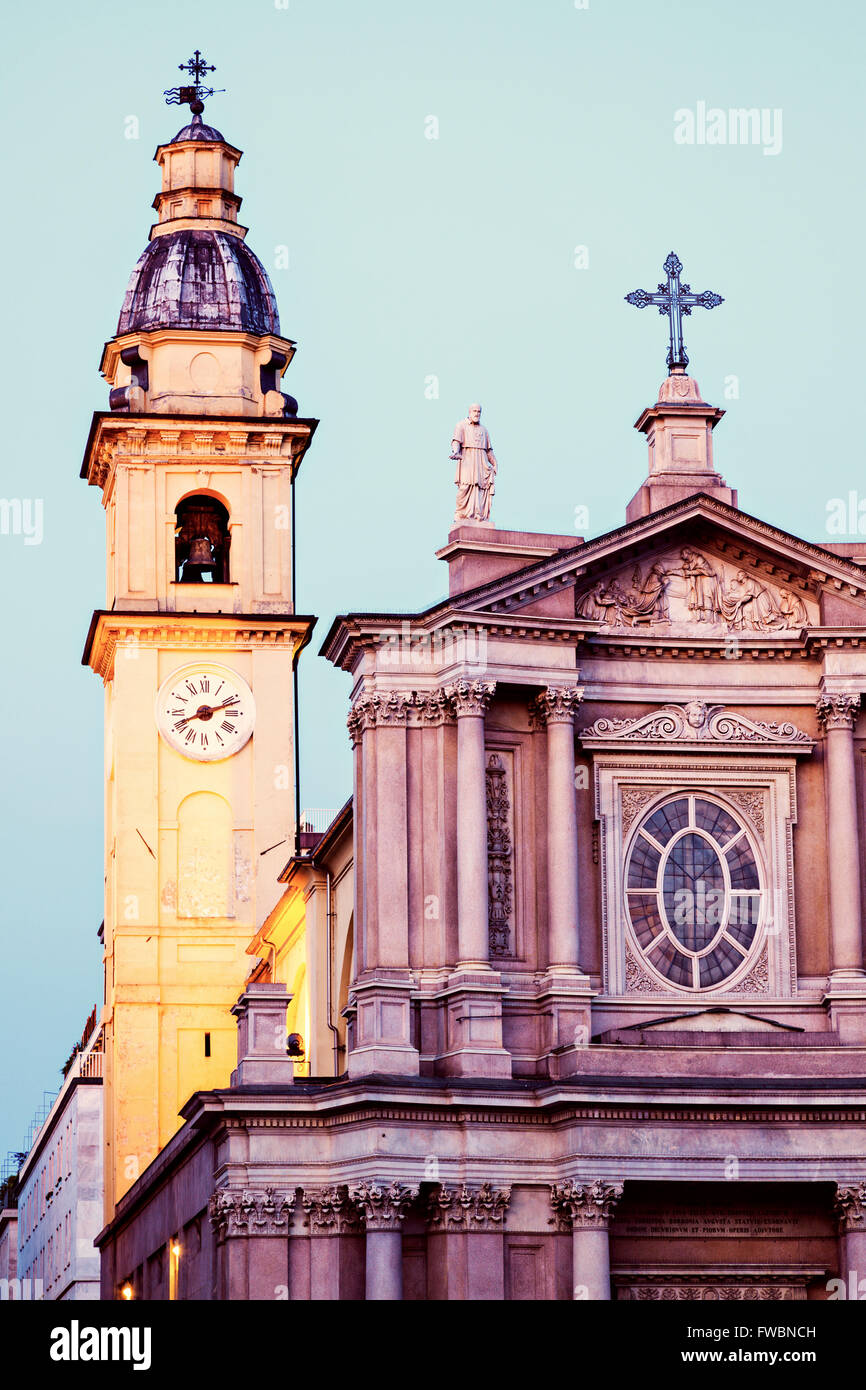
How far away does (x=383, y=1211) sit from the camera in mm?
37062

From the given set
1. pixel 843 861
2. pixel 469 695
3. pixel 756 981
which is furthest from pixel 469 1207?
pixel 843 861

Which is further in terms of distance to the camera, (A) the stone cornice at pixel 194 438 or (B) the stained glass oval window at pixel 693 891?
(A) the stone cornice at pixel 194 438

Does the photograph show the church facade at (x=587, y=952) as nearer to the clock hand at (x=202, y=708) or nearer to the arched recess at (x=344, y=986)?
the arched recess at (x=344, y=986)

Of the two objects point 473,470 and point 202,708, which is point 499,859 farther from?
point 202,708

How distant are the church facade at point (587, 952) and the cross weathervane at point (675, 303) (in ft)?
0.60

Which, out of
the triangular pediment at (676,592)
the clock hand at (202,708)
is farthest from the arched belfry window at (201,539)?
the triangular pediment at (676,592)

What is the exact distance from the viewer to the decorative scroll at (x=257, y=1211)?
37469 mm

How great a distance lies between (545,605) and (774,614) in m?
3.59

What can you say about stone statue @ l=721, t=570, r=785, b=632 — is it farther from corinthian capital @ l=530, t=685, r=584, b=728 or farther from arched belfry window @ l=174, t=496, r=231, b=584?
arched belfry window @ l=174, t=496, r=231, b=584

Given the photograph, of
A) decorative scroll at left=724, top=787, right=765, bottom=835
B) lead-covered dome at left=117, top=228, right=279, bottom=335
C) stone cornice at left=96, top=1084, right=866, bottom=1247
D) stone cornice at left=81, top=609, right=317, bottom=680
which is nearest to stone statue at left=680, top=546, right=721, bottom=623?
decorative scroll at left=724, top=787, right=765, bottom=835

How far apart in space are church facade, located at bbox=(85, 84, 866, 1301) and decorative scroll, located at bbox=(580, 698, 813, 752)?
52mm
